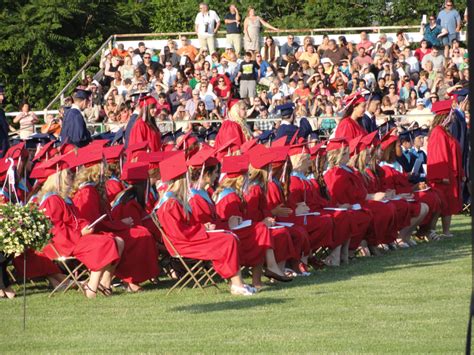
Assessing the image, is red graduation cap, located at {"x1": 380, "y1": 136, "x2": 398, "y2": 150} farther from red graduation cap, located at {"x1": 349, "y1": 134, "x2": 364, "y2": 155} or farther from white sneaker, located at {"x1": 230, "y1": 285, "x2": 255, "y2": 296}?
white sneaker, located at {"x1": 230, "y1": 285, "x2": 255, "y2": 296}

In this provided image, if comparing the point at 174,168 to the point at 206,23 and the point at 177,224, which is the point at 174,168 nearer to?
the point at 177,224

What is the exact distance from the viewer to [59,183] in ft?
44.7

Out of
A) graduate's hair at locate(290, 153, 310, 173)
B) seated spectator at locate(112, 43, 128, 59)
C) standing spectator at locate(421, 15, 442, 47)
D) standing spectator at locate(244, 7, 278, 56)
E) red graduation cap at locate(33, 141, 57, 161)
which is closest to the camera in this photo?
red graduation cap at locate(33, 141, 57, 161)

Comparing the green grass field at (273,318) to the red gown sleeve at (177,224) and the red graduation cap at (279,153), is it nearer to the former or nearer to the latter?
the red gown sleeve at (177,224)

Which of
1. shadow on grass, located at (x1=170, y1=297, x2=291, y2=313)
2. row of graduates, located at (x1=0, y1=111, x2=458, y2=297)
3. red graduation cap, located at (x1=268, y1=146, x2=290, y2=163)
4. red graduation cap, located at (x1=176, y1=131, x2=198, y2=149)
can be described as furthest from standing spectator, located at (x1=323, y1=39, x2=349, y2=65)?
shadow on grass, located at (x1=170, y1=297, x2=291, y2=313)

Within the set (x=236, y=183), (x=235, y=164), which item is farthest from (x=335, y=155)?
(x=235, y=164)

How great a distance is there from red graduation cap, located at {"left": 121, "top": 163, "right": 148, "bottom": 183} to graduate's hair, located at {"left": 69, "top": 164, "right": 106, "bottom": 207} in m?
0.53

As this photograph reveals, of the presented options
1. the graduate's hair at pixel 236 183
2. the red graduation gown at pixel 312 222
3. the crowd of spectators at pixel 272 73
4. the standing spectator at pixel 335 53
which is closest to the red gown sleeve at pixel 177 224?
the graduate's hair at pixel 236 183

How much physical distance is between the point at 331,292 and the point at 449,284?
1.36 metres

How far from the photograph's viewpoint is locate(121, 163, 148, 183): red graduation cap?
14.4m

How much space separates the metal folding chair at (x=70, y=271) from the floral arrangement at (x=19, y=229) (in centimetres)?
259

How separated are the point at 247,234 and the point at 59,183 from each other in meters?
2.13

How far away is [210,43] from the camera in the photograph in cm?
3416

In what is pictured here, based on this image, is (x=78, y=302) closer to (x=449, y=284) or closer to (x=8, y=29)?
(x=449, y=284)
